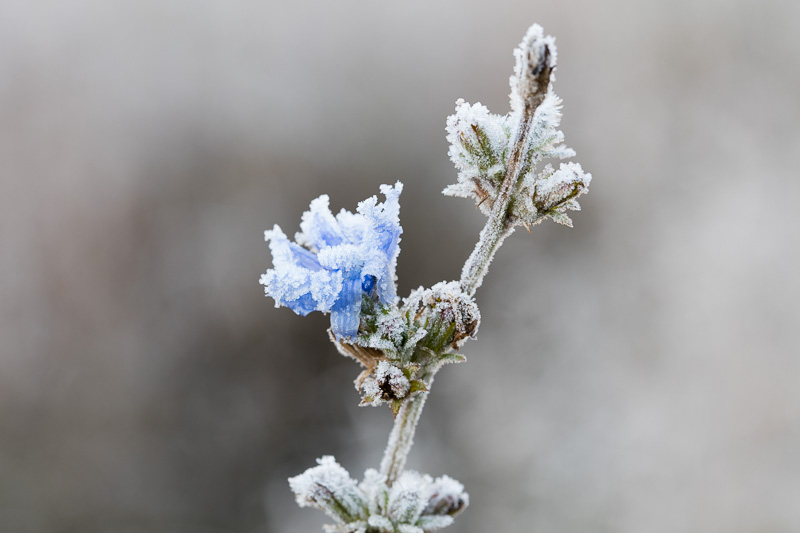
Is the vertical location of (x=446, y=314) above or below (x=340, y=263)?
below

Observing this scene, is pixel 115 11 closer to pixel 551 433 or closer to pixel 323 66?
pixel 323 66

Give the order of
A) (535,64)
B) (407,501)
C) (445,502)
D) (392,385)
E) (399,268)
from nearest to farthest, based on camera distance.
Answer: (535,64) < (392,385) < (407,501) < (445,502) < (399,268)

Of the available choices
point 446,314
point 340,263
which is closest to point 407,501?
point 446,314

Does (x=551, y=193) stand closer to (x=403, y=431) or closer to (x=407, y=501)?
(x=403, y=431)

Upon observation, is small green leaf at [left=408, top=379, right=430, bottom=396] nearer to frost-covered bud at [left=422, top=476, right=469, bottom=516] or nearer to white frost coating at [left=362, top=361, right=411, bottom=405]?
white frost coating at [left=362, top=361, right=411, bottom=405]

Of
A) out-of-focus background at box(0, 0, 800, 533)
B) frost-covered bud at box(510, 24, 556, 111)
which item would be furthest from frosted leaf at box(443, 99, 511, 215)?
out-of-focus background at box(0, 0, 800, 533)

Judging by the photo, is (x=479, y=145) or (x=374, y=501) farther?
(x=374, y=501)

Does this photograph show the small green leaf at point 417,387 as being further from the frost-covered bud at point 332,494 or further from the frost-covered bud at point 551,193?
the frost-covered bud at point 551,193

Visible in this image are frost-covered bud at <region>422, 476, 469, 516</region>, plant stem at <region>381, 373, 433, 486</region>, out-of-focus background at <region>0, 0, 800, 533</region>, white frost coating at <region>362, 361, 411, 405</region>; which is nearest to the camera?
white frost coating at <region>362, 361, 411, 405</region>
